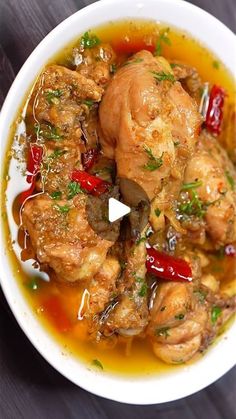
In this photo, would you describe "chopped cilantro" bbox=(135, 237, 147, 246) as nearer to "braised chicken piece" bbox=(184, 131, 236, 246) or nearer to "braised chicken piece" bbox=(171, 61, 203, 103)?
"braised chicken piece" bbox=(184, 131, 236, 246)

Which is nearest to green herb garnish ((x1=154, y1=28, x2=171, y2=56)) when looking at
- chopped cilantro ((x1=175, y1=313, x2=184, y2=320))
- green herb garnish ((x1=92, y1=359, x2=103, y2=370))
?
chopped cilantro ((x1=175, y1=313, x2=184, y2=320))

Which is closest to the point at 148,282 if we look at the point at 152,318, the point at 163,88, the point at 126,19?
the point at 152,318

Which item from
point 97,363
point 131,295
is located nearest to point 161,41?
point 131,295

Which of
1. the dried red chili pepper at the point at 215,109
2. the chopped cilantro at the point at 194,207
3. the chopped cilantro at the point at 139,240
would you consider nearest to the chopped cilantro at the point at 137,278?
the chopped cilantro at the point at 139,240

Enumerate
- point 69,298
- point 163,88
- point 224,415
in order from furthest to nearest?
point 224,415 < point 69,298 < point 163,88

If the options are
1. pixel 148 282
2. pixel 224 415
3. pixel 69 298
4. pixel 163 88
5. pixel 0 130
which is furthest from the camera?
pixel 224 415

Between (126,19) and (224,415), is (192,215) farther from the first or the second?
(224,415)

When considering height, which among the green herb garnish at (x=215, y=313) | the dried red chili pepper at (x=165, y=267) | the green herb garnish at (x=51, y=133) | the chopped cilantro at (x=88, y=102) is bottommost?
the green herb garnish at (x=215, y=313)

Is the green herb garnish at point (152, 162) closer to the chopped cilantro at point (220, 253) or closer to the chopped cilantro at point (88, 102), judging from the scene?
the chopped cilantro at point (88, 102)
